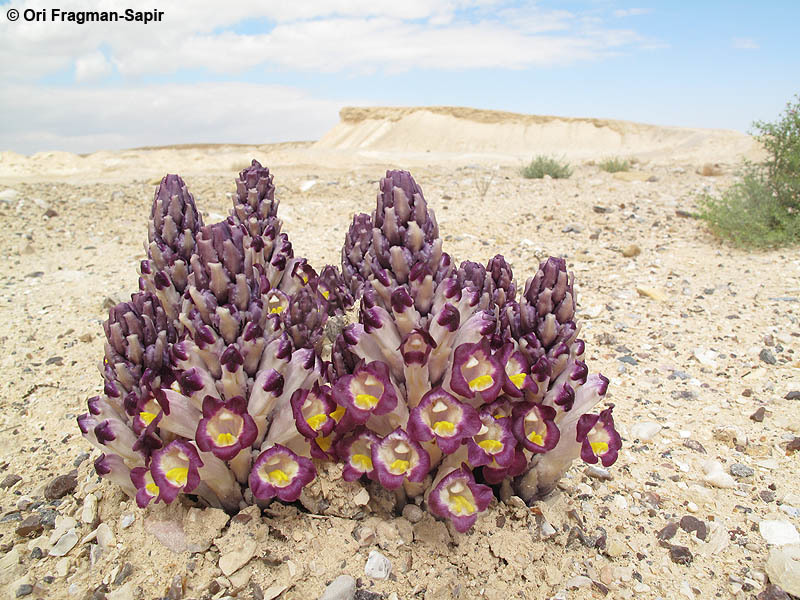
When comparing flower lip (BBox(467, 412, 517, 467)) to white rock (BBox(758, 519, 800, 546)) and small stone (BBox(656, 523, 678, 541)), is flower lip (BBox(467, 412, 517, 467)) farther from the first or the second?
white rock (BBox(758, 519, 800, 546))

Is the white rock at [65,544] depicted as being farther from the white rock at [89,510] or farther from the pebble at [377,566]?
the pebble at [377,566]

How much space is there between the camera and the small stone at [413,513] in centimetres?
312

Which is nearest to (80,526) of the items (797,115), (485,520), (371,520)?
(371,520)

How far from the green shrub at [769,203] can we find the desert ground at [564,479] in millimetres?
366

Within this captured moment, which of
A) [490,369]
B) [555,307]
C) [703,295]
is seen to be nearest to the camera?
[490,369]

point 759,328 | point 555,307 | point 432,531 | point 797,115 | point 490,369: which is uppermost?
point 797,115

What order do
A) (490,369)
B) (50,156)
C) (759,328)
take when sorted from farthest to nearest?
(50,156) < (759,328) < (490,369)

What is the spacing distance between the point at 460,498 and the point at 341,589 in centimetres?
72

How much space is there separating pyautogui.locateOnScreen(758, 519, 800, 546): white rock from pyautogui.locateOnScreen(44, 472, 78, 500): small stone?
436 cm

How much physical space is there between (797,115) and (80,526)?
13.8 m

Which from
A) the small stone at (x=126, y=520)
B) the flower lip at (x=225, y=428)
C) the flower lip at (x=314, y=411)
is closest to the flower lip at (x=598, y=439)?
the flower lip at (x=314, y=411)

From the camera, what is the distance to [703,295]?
24.8ft

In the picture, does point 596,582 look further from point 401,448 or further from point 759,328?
point 759,328

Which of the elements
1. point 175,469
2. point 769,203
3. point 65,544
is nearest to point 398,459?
point 175,469
